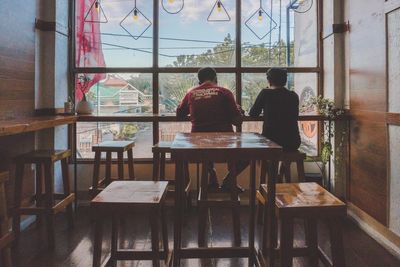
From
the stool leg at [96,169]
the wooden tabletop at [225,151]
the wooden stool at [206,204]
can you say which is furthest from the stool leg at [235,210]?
the stool leg at [96,169]

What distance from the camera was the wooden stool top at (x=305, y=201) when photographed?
184 centimetres

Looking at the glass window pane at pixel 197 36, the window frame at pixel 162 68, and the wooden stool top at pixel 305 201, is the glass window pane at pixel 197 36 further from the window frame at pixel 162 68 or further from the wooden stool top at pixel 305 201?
the wooden stool top at pixel 305 201

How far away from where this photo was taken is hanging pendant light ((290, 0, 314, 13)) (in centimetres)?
429

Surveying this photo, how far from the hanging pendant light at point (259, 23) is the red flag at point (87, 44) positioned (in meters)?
1.73

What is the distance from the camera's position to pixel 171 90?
13.9 ft

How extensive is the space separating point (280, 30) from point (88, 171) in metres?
2.73


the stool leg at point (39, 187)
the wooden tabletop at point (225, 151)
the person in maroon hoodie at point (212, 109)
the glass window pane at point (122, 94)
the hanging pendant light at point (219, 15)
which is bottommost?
the stool leg at point (39, 187)

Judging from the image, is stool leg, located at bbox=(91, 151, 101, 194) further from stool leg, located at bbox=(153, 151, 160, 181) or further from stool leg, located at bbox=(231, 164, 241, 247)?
stool leg, located at bbox=(231, 164, 241, 247)

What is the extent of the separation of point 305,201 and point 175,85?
8.60ft

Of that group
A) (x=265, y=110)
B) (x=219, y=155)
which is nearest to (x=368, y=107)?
(x=265, y=110)

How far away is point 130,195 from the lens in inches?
79.6

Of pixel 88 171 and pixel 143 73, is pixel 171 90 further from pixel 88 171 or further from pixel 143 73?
pixel 88 171

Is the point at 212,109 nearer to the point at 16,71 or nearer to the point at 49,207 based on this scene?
the point at 49,207

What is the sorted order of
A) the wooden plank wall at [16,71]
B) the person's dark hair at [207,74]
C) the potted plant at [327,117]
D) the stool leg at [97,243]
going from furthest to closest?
the potted plant at [327,117] → the person's dark hair at [207,74] → the wooden plank wall at [16,71] → the stool leg at [97,243]
